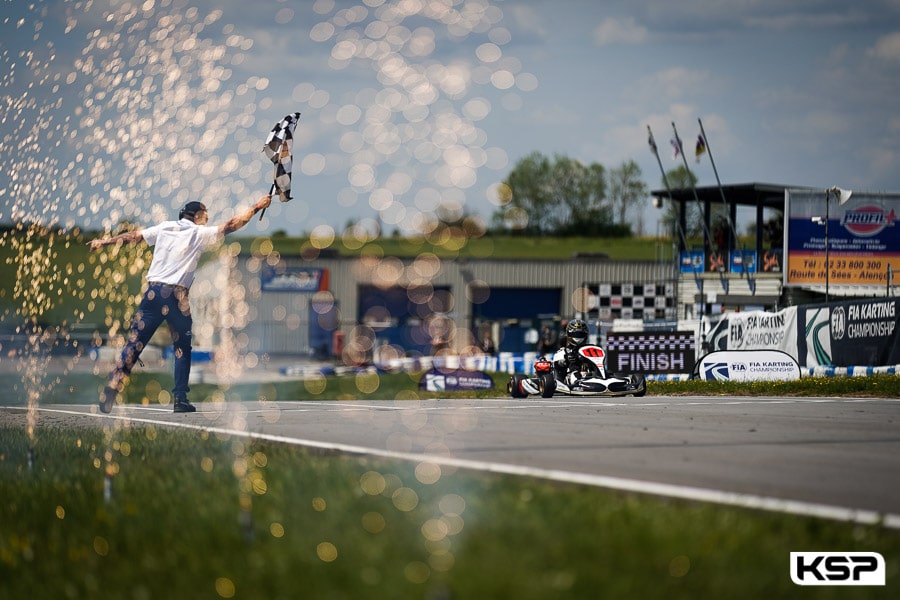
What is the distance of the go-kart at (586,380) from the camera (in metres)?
14.8

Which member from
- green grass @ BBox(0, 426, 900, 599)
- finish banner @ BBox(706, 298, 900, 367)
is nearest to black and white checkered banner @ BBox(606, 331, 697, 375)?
finish banner @ BBox(706, 298, 900, 367)

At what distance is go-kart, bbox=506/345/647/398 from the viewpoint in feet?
48.6

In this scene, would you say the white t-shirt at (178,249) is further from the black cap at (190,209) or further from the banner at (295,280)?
the banner at (295,280)

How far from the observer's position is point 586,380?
1482 cm

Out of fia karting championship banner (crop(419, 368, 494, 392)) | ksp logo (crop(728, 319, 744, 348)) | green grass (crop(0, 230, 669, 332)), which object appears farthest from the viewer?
ksp logo (crop(728, 319, 744, 348))

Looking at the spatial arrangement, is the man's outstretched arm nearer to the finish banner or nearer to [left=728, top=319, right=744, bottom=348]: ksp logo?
the finish banner

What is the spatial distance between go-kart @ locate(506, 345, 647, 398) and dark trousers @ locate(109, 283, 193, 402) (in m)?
6.49

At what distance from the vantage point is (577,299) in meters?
61.6

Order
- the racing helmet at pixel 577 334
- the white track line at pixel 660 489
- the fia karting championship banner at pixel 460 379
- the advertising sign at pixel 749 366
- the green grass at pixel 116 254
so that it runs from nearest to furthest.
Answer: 1. the white track line at pixel 660 489
2. the green grass at pixel 116 254
3. the racing helmet at pixel 577 334
4. the advertising sign at pixel 749 366
5. the fia karting championship banner at pixel 460 379

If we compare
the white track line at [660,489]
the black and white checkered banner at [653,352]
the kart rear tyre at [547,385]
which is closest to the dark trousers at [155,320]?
the white track line at [660,489]

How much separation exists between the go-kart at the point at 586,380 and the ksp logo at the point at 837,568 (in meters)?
10.9

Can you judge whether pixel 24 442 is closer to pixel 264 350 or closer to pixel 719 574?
pixel 719 574

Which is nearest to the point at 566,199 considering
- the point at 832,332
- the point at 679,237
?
the point at 679,237

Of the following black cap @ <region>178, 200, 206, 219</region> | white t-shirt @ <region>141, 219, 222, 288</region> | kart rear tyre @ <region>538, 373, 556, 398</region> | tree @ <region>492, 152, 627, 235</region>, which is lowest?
kart rear tyre @ <region>538, 373, 556, 398</region>
